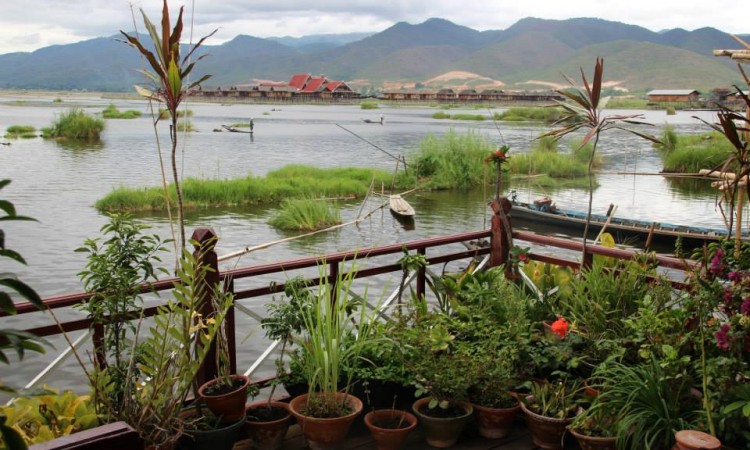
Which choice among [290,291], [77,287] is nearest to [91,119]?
[77,287]

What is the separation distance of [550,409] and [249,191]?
54.8ft

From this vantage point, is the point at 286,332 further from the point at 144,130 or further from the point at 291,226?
the point at 144,130

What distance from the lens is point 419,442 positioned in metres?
3.46

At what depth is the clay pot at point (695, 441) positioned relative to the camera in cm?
270

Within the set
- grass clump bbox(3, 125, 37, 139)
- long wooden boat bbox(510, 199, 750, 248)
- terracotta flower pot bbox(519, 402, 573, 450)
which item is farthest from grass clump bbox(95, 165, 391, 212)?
grass clump bbox(3, 125, 37, 139)

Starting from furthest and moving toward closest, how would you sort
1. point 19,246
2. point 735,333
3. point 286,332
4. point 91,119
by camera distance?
point 91,119
point 19,246
point 286,332
point 735,333

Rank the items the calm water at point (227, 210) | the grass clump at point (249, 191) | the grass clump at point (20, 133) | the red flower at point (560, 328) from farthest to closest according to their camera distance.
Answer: the grass clump at point (20, 133)
the grass clump at point (249, 191)
the calm water at point (227, 210)
the red flower at point (560, 328)

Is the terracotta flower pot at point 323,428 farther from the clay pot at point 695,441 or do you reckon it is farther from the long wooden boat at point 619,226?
the long wooden boat at point 619,226

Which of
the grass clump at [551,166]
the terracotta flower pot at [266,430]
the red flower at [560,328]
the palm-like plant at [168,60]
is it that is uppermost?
the palm-like plant at [168,60]

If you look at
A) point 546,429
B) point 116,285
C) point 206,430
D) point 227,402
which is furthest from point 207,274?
point 546,429

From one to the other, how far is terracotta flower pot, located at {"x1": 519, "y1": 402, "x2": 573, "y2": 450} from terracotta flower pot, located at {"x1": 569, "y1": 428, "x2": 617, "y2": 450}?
0.13 meters

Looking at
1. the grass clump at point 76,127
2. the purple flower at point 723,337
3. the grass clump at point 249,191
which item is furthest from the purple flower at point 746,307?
the grass clump at point 76,127

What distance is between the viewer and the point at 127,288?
117 inches

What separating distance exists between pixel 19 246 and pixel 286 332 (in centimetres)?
1255
